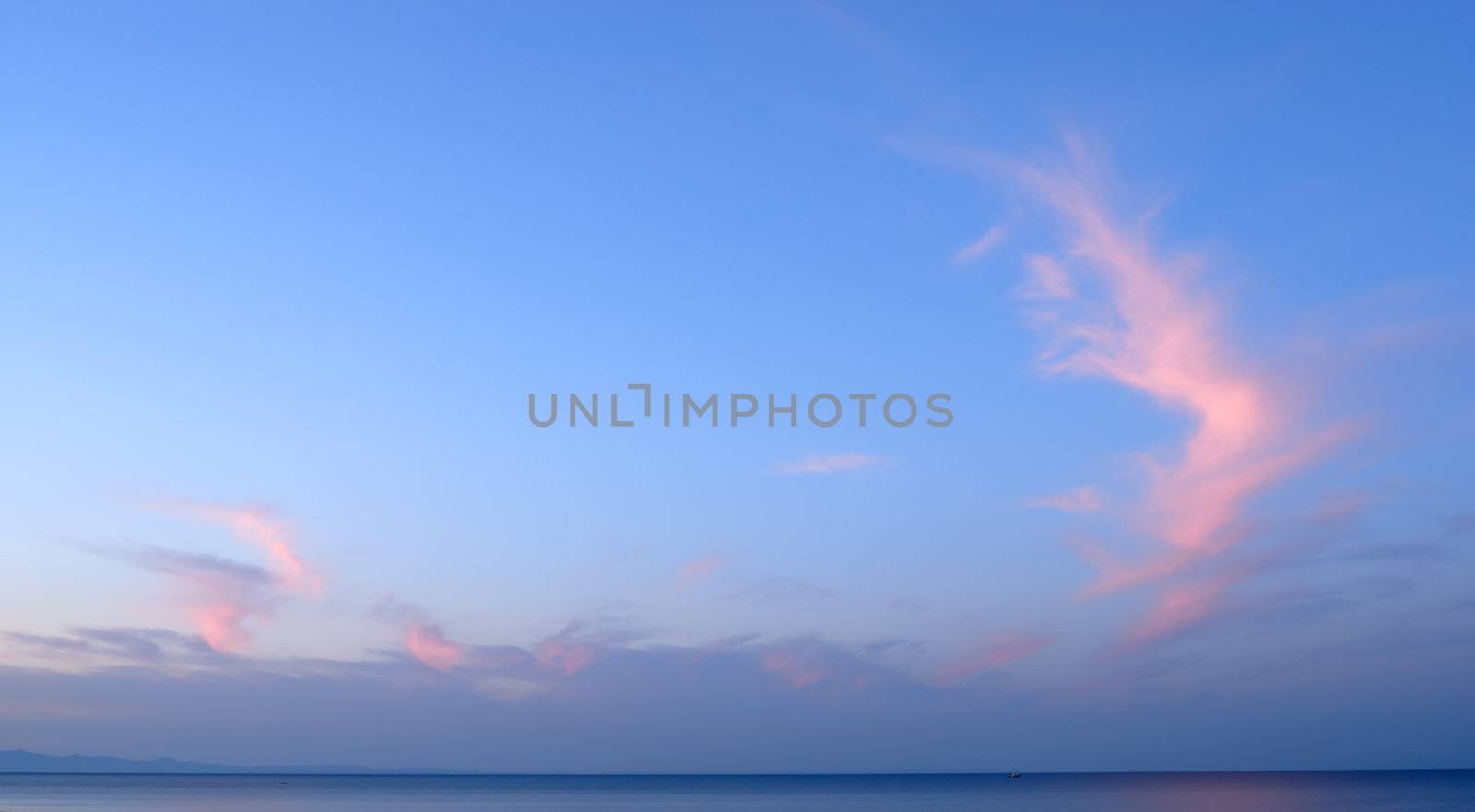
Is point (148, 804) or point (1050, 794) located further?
point (1050, 794)

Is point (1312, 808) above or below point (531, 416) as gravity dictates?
below

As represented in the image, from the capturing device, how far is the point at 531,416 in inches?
2319

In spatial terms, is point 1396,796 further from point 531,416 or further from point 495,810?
point 531,416

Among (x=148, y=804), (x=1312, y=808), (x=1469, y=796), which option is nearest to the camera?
(x=1312, y=808)

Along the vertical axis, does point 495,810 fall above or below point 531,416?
below

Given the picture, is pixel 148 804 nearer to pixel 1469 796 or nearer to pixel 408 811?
pixel 408 811

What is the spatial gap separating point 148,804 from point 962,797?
341 ft

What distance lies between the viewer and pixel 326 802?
6747 inches

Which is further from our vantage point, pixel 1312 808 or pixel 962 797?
pixel 962 797

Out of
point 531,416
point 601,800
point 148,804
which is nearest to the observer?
point 531,416

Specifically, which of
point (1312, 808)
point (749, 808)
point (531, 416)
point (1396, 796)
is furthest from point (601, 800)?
point (531, 416)

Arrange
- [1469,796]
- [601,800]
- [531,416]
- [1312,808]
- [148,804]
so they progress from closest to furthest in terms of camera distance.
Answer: [531,416], [1312,808], [148,804], [1469,796], [601,800]

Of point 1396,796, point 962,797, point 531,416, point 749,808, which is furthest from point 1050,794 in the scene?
point 531,416

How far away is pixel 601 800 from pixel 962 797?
49.8m
